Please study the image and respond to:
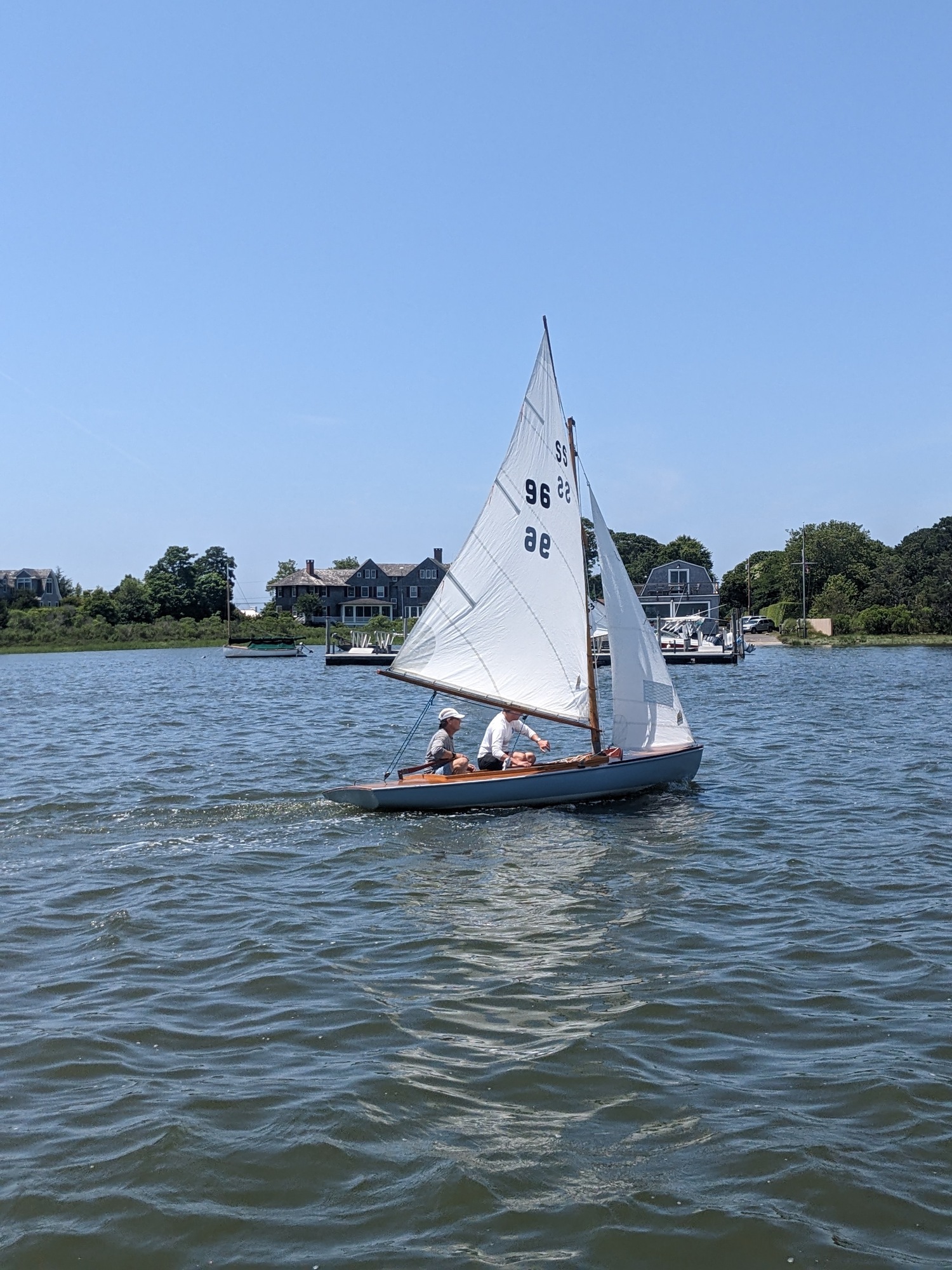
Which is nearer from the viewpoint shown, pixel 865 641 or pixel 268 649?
pixel 268 649

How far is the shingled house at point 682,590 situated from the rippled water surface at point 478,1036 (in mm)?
91169

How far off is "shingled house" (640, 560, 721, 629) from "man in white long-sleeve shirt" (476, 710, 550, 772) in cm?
8927

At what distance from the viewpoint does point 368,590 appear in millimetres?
133750

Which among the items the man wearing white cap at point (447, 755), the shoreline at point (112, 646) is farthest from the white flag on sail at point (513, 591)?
the shoreline at point (112, 646)

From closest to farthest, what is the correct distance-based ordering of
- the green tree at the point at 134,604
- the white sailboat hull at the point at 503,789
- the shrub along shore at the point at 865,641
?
the white sailboat hull at the point at 503,789 → the shrub along shore at the point at 865,641 → the green tree at the point at 134,604

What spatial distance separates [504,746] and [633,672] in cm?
251

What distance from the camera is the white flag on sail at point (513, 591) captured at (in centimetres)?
1756

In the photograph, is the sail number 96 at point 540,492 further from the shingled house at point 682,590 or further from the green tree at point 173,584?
the green tree at point 173,584

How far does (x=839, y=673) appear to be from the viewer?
5606 cm

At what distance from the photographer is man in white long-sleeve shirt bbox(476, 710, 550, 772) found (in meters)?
17.3

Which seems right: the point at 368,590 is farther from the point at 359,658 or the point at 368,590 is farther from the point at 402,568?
the point at 359,658

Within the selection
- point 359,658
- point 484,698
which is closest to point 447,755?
point 484,698

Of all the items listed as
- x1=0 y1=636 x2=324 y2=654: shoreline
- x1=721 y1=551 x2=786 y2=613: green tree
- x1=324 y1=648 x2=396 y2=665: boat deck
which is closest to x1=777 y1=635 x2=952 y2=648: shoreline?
x1=721 y1=551 x2=786 y2=613: green tree

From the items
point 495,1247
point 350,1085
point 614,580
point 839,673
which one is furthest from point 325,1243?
point 839,673
